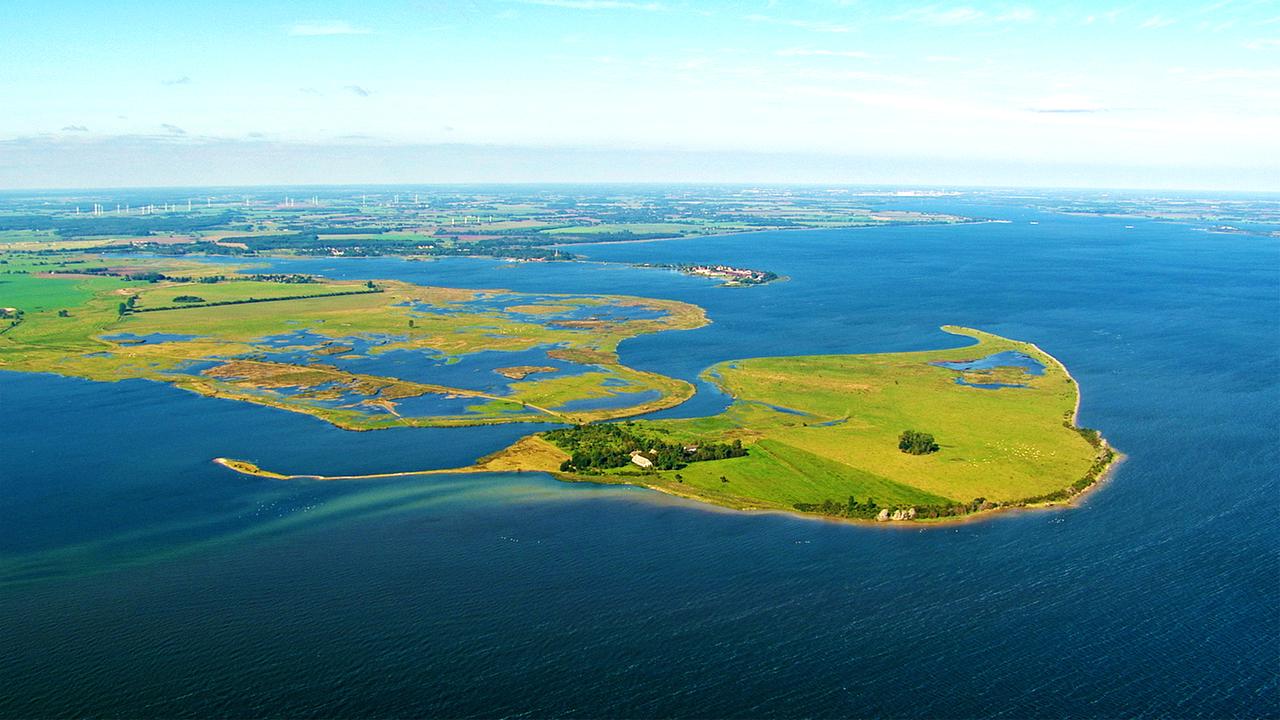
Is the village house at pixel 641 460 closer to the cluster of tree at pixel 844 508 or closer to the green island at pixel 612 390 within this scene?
the green island at pixel 612 390

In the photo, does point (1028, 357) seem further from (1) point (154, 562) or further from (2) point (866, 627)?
(1) point (154, 562)

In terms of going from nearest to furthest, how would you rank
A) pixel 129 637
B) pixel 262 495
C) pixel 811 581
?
pixel 129 637 < pixel 811 581 < pixel 262 495

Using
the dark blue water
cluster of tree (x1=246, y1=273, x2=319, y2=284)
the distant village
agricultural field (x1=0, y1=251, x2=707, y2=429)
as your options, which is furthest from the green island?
the distant village

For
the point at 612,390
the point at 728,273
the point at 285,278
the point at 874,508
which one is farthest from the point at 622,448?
the point at 285,278

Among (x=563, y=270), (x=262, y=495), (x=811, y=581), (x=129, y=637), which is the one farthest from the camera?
(x=563, y=270)

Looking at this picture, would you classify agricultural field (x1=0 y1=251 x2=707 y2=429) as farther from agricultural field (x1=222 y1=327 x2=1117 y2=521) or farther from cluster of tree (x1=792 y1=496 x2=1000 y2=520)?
cluster of tree (x1=792 y1=496 x2=1000 y2=520)

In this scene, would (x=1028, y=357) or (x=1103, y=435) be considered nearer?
(x=1103, y=435)

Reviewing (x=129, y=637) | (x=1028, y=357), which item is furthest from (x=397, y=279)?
(x=129, y=637)
